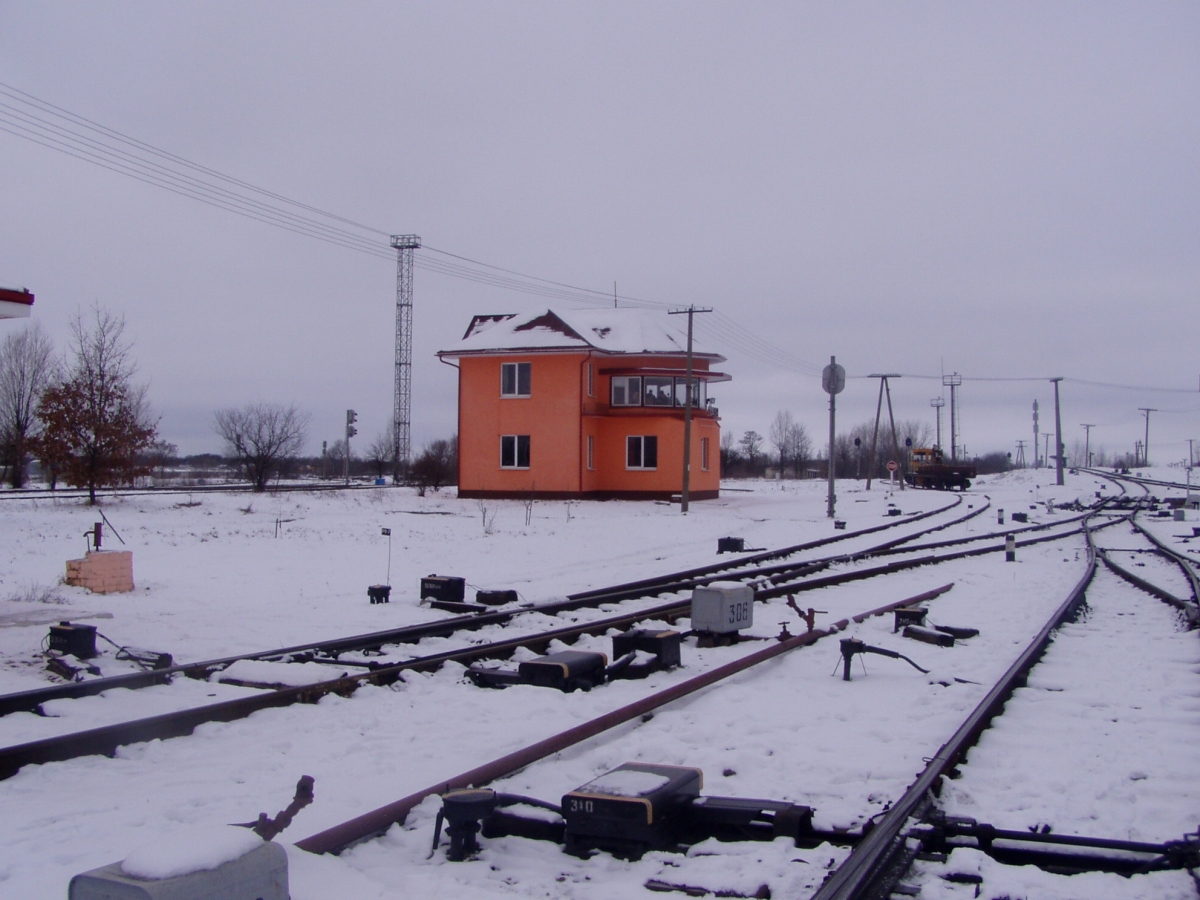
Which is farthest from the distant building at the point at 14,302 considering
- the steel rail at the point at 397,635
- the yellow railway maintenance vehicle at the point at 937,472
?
the yellow railway maintenance vehicle at the point at 937,472

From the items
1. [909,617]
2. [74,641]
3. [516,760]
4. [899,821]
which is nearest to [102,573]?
[74,641]

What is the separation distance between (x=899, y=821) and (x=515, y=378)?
36957mm

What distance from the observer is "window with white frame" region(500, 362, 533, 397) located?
134 ft

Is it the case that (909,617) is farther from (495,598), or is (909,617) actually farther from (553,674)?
(495,598)

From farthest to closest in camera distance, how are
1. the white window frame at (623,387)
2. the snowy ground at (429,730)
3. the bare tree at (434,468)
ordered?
the bare tree at (434,468), the white window frame at (623,387), the snowy ground at (429,730)

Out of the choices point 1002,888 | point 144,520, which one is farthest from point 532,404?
point 1002,888

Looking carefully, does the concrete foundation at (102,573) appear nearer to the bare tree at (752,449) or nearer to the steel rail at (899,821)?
the steel rail at (899,821)

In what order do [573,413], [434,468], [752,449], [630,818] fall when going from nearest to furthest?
[630,818] → [573,413] → [434,468] → [752,449]

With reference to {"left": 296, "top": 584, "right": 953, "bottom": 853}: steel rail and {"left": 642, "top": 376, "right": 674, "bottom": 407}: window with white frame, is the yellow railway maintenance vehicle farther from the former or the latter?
{"left": 296, "top": 584, "right": 953, "bottom": 853}: steel rail

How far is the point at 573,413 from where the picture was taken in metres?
39.8

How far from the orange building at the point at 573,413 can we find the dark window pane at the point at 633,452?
4 centimetres

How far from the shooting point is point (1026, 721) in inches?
283

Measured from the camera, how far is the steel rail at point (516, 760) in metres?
4.66

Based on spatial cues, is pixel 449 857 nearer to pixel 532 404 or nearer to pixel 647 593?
pixel 647 593
